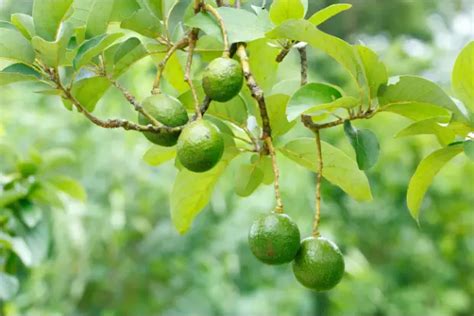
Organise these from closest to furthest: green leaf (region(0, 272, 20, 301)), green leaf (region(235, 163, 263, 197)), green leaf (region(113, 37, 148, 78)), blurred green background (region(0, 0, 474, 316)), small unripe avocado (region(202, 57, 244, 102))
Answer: small unripe avocado (region(202, 57, 244, 102)) < green leaf (region(113, 37, 148, 78)) < green leaf (region(235, 163, 263, 197)) < green leaf (region(0, 272, 20, 301)) < blurred green background (region(0, 0, 474, 316))

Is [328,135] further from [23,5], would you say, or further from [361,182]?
[361,182]

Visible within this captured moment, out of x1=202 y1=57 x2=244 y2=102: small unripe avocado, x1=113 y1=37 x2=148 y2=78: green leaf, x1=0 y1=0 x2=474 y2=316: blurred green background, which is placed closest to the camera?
x1=202 y1=57 x2=244 y2=102: small unripe avocado

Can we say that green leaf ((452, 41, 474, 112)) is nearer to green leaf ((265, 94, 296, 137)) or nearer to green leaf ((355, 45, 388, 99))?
green leaf ((355, 45, 388, 99))

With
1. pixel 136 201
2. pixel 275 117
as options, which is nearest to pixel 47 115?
pixel 136 201

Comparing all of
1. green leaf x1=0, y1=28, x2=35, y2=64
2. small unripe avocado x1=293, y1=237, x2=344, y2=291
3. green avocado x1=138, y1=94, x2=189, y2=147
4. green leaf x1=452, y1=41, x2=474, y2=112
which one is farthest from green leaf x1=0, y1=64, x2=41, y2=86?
green leaf x1=452, y1=41, x2=474, y2=112

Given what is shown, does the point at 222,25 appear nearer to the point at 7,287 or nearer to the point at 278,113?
the point at 278,113

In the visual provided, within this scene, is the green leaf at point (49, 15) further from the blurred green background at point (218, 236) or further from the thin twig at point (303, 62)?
the blurred green background at point (218, 236)

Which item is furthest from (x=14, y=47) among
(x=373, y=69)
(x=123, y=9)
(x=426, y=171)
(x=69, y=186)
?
(x=69, y=186)
